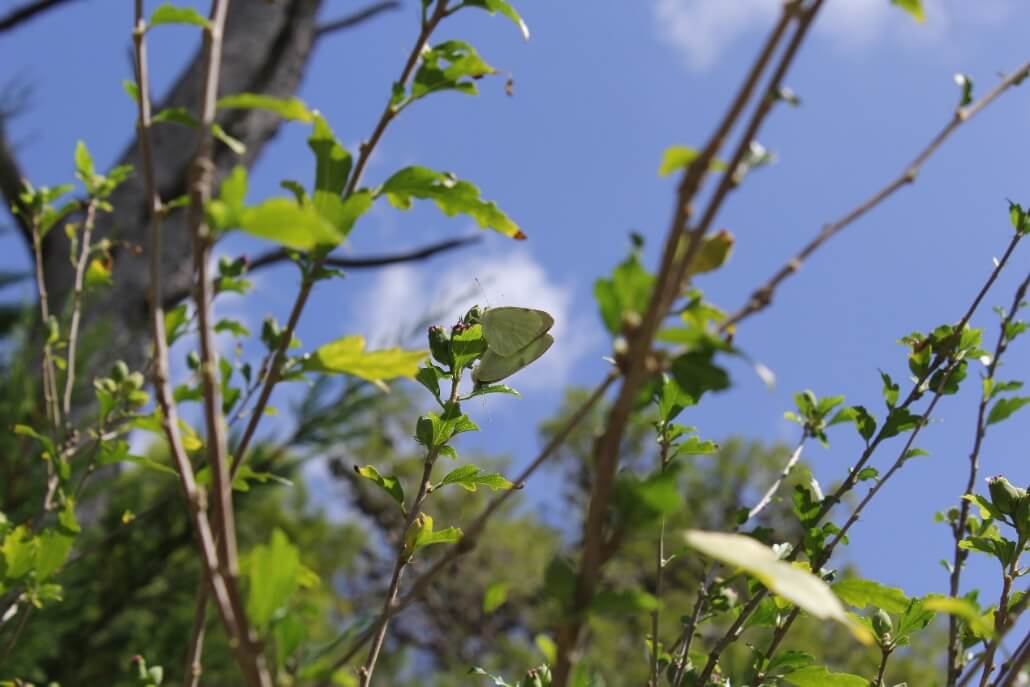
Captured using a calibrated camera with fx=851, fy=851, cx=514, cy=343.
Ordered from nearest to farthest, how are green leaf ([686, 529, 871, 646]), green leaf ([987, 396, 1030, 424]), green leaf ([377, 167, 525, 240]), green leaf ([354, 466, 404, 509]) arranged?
1. green leaf ([686, 529, 871, 646])
2. green leaf ([377, 167, 525, 240])
3. green leaf ([354, 466, 404, 509])
4. green leaf ([987, 396, 1030, 424])

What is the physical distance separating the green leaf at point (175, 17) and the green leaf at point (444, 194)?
14 cm

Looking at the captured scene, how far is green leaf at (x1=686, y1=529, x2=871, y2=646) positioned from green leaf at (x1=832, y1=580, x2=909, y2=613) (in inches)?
14.9

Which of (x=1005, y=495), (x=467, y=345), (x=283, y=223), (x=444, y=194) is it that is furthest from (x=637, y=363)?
(x=1005, y=495)

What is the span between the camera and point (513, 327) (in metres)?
0.62

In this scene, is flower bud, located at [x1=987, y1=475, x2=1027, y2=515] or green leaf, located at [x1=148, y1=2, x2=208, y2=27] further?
flower bud, located at [x1=987, y1=475, x2=1027, y2=515]

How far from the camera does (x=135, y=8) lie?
53 cm

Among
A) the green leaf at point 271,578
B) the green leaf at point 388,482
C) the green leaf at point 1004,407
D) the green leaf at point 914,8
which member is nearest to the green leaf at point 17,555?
the green leaf at point 388,482

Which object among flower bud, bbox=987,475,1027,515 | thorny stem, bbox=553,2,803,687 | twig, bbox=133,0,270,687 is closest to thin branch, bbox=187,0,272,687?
twig, bbox=133,0,270,687

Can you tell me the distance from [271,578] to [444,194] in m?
0.29

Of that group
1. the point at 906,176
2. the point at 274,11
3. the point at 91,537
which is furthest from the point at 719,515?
the point at 906,176

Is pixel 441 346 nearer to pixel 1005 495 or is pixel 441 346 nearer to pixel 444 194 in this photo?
pixel 444 194

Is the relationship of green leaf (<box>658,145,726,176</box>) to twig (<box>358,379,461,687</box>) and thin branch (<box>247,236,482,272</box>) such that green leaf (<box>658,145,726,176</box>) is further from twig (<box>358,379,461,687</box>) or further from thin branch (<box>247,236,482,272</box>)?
thin branch (<box>247,236,482,272</box>)

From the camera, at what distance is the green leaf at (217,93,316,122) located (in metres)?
0.44

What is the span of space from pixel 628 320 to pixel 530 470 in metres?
0.10
